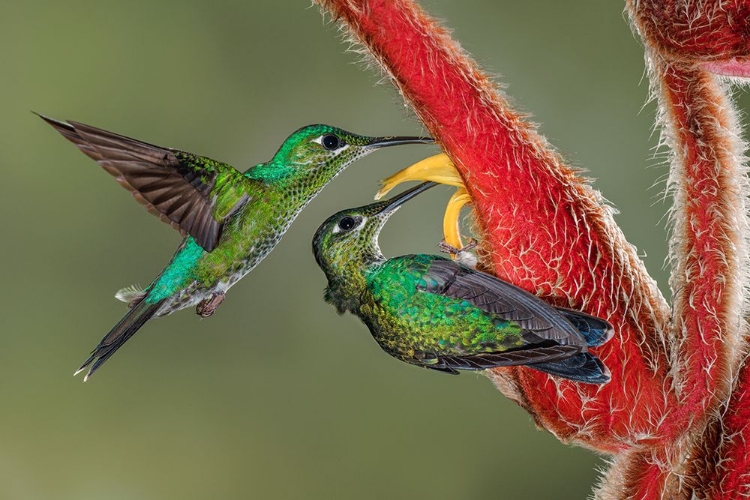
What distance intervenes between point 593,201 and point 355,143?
0.63 feet

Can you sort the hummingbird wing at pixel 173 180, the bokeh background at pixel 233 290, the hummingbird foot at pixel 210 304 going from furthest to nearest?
the bokeh background at pixel 233 290 < the hummingbird foot at pixel 210 304 < the hummingbird wing at pixel 173 180

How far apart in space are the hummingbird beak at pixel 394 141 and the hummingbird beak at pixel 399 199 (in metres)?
0.03

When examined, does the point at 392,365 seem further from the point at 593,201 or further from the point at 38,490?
the point at 593,201

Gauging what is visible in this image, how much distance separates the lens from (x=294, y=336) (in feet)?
5.51

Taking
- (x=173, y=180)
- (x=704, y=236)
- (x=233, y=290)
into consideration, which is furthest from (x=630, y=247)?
(x=233, y=290)

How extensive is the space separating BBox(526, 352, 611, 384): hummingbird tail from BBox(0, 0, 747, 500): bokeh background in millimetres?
819

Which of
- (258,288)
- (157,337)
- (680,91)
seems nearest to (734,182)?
(680,91)

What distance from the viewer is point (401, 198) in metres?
0.64

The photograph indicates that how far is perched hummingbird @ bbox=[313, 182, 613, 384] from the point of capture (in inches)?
23.7

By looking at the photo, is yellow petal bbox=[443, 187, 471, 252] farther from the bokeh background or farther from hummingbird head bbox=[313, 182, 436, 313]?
the bokeh background

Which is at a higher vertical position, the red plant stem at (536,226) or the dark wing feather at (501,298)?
the red plant stem at (536,226)

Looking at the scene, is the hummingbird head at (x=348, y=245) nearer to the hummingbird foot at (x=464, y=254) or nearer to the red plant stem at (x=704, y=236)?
the hummingbird foot at (x=464, y=254)

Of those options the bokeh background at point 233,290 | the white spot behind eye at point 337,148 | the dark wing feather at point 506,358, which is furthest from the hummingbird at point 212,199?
the bokeh background at point 233,290

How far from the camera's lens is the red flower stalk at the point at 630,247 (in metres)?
0.62
